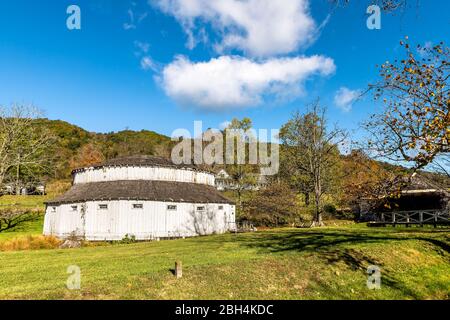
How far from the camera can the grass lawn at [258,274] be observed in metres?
11.2

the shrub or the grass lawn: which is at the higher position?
the grass lawn

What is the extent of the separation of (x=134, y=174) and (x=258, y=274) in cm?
2638

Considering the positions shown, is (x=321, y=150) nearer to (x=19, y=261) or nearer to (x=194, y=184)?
(x=194, y=184)

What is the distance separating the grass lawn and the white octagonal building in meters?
13.2

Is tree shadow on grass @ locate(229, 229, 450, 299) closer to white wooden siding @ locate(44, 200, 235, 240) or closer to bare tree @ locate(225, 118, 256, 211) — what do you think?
white wooden siding @ locate(44, 200, 235, 240)

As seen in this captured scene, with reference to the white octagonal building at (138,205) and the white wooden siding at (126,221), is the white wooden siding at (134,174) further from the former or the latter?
the white wooden siding at (126,221)

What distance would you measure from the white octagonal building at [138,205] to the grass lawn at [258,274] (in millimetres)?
13162

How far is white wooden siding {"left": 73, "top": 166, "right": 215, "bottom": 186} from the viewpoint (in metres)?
36.7

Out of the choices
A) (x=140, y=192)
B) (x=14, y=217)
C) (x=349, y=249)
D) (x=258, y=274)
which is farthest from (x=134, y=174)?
(x=258, y=274)

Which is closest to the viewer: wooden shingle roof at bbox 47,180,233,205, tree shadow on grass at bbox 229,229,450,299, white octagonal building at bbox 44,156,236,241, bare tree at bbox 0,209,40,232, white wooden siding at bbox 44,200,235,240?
tree shadow on grass at bbox 229,229,450,299

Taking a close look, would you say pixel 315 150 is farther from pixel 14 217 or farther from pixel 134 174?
pixel 14 217

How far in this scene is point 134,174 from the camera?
36.6 meters

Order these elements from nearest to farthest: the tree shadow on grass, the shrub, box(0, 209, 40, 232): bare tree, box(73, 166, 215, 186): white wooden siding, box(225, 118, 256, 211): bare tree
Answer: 1. the tree shadow on grass
2. the shrub
3. box(73, 166, 215, 186): white wooden siding
4. box(0, 209, 40, 232): bare tree
5. box(225, 118, 256, 211): bare tree

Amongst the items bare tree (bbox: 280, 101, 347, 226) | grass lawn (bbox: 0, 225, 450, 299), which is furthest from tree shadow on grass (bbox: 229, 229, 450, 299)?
bare tree (bbox: 280, 101, 347, 226)
